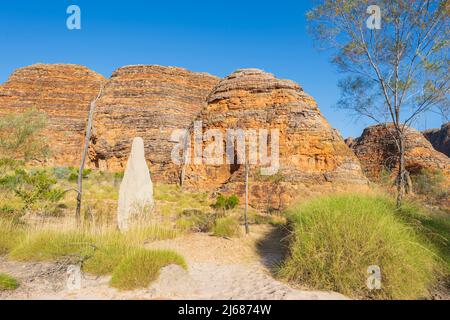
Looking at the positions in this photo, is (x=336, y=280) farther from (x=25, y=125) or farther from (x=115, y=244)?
(x=25, y=125)

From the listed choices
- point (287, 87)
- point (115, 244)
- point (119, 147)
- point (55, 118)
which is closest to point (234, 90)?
point (287, 87)

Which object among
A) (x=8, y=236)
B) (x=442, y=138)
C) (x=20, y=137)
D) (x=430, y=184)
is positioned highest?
(x=442, y=138)

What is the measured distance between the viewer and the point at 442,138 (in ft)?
197

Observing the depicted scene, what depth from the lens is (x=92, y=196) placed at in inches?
680

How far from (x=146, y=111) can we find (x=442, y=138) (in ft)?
188

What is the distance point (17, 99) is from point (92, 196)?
35858 millimetres

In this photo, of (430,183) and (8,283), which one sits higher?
(430,183)

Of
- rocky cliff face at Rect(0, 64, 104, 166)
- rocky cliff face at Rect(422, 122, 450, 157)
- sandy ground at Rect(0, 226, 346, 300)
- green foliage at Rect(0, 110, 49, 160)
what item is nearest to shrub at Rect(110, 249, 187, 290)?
sandy ground at Rect(0, 226, 346, 300)

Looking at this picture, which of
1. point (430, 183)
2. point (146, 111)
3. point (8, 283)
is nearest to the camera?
point (8, 283)

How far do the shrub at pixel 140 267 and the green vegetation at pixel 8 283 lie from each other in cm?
140

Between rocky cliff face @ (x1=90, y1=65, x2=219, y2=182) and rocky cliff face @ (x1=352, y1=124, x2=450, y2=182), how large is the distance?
19648 mm

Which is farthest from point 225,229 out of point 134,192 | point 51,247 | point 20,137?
point 20,137

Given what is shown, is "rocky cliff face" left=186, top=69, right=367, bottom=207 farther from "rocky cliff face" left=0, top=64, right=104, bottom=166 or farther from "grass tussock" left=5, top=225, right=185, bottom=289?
"rocky cliff face" left=0, top=64, right=104, bottom=166

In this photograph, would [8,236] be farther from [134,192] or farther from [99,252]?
[134,192]
